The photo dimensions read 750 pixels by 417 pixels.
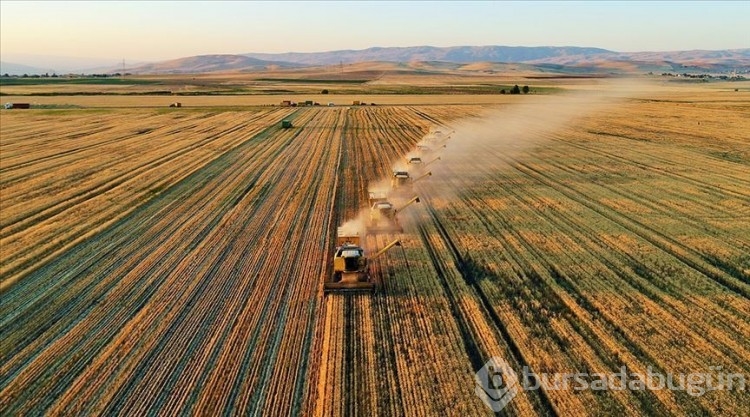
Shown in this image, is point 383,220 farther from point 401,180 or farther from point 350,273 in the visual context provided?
point 350,273

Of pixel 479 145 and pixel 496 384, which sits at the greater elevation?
pixel 479 145

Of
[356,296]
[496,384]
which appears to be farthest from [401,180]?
[496,384]

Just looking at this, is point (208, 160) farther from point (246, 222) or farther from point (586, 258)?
point (586, 258)

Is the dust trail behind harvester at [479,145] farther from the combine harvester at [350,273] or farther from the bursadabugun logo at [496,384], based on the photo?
the bursadabugun logo at [496,384]

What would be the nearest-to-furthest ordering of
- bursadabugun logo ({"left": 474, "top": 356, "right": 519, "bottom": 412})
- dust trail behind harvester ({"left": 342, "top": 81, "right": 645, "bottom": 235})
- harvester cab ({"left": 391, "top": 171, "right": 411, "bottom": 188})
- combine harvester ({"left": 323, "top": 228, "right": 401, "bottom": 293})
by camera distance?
bursadabugun logo ({"left": 474, "top": 356, "right": 519, "bottom": 412}) < combine harvester ({"left": 323, "top": 228, "right": 401, "bottom": 293}) < harvester cab ({"left": 391, "top": 171, "right": 411, "bottom": 188}) < dust trail behind harvester ({"left": 342, "top": 81, "right": 645, "bottom": 235})

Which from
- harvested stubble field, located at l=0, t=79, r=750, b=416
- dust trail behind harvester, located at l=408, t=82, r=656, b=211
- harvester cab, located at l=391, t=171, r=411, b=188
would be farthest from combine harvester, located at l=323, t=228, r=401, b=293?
dust trail behind harvester, located at l=408, t=82, r=656, b=211

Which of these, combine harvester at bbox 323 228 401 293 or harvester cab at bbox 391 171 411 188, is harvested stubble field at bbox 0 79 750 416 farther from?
harvester cab at bbox 391 171 411 188

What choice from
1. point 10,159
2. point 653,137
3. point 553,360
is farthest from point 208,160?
point 653,137

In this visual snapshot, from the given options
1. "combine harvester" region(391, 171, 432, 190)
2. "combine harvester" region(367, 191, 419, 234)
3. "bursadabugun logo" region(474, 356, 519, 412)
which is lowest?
"bursadabugun logo" region(474, 356, 519, 412)
